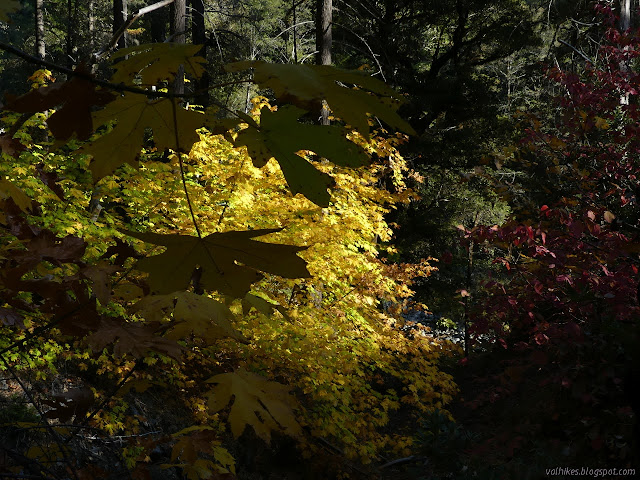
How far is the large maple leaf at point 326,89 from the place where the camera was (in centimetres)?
51

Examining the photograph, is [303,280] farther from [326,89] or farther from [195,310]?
[326,89]

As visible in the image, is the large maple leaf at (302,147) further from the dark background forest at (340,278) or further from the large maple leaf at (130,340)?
the large maple leaf at (130,340)

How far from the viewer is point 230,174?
5293mm

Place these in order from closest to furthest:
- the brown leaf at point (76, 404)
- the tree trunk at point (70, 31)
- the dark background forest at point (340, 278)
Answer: the dark background forest at point (340, 278)
the brown leaf at point (76, 404)
the tree trunk at point (70, 31)

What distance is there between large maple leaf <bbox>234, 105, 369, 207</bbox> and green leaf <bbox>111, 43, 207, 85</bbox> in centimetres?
14

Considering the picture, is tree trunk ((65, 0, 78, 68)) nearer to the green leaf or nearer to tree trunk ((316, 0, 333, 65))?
tree trunk ((316, 0, 333, 65))

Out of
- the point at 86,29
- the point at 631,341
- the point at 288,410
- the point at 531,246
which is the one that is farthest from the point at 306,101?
the point at 86,29

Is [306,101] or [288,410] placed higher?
[306,101]

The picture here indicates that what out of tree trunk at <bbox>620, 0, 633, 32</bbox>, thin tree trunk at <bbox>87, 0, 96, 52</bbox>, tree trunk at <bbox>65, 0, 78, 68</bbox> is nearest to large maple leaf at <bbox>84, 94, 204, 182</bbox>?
tree trunk at <bbox>620, 0, 633, 32</bbox>

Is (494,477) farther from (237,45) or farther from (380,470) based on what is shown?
(237,45)

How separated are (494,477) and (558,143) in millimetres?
2650

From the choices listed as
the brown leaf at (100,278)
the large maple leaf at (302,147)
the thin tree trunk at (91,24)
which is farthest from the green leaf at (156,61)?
the thin tree trunk at (91,24)

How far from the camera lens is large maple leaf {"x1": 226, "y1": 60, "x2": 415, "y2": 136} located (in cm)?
51

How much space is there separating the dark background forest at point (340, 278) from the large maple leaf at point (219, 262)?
17 millimetres
